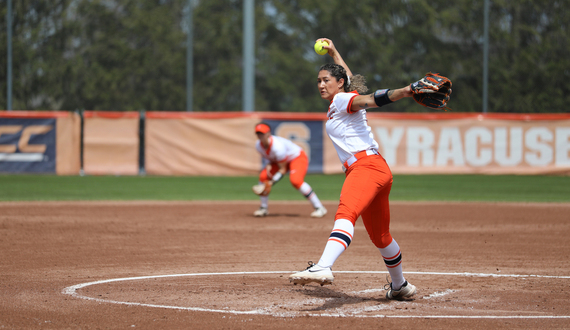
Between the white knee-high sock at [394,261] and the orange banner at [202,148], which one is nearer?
the white knee-high sock at [394,261]

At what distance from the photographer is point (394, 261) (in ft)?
17.9

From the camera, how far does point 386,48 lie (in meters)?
37.0

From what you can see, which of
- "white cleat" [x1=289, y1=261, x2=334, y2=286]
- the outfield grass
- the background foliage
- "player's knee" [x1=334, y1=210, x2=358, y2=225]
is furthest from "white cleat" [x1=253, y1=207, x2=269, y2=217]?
the background foliage

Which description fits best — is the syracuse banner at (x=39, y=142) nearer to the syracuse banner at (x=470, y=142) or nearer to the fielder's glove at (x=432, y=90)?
the syracuse banner at (x=470, y=142)

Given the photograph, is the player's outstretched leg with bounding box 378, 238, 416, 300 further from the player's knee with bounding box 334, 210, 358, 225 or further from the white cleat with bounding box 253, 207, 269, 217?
the white cleat with bounding box 253, 207, 269, 217

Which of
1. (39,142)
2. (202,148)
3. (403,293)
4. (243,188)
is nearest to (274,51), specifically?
(202,148)

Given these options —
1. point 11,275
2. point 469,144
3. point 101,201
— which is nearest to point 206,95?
point 469,144

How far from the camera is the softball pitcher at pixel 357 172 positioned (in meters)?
4.96

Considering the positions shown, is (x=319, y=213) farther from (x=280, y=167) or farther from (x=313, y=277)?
(x=313, y=277)

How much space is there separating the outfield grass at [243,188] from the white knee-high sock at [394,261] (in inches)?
381

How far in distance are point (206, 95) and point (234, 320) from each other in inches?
1419

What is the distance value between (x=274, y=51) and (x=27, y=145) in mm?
23124

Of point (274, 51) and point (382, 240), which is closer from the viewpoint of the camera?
point (382, 240)

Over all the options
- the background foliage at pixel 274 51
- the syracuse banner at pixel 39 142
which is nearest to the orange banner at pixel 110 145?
the syracuse banner at pixel 39 142
